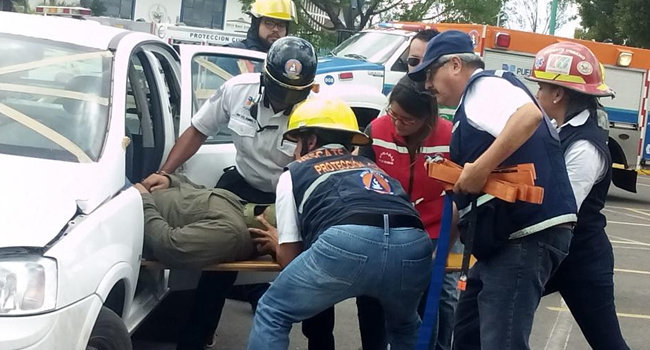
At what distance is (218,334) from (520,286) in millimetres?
2857

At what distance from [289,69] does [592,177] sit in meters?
1.61

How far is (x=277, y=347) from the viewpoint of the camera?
3.57 metres

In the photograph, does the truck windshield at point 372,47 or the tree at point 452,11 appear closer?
the truck windshield at point 372,47

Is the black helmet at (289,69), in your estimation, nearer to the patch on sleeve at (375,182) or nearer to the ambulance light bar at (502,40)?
the patch on sleeve at (375,182)

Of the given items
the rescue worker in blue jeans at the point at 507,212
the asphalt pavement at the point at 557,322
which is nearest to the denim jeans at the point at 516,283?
the rescue worker in blue jeans at the point at 507,212

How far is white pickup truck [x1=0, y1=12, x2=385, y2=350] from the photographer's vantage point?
10.2ft

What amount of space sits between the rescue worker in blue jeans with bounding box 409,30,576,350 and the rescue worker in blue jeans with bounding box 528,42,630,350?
1.58 feet

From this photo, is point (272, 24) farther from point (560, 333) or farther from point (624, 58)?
point (624, 58)

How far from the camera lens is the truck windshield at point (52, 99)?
3.93m

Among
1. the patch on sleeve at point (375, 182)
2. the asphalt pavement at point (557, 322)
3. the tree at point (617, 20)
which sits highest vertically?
the tree at point (617, 20)

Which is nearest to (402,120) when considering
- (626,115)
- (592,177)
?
(592,177)

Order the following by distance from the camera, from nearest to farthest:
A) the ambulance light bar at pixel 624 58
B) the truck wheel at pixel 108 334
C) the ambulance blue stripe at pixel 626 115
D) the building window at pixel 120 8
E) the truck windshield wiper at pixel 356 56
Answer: the truck wheel at pixel 108 334 < the truck windshield wiper at pixel 356 56 < the ambulance light bar at pixel 624 58 < the ambulance blue stripe at pixel 626 115 < the building window at pixel 120 8

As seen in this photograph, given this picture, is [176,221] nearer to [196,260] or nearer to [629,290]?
[196,260]

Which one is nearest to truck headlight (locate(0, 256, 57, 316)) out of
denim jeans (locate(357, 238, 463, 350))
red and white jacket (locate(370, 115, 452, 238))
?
denim jeans (locate(357, 238, 463, 350))
